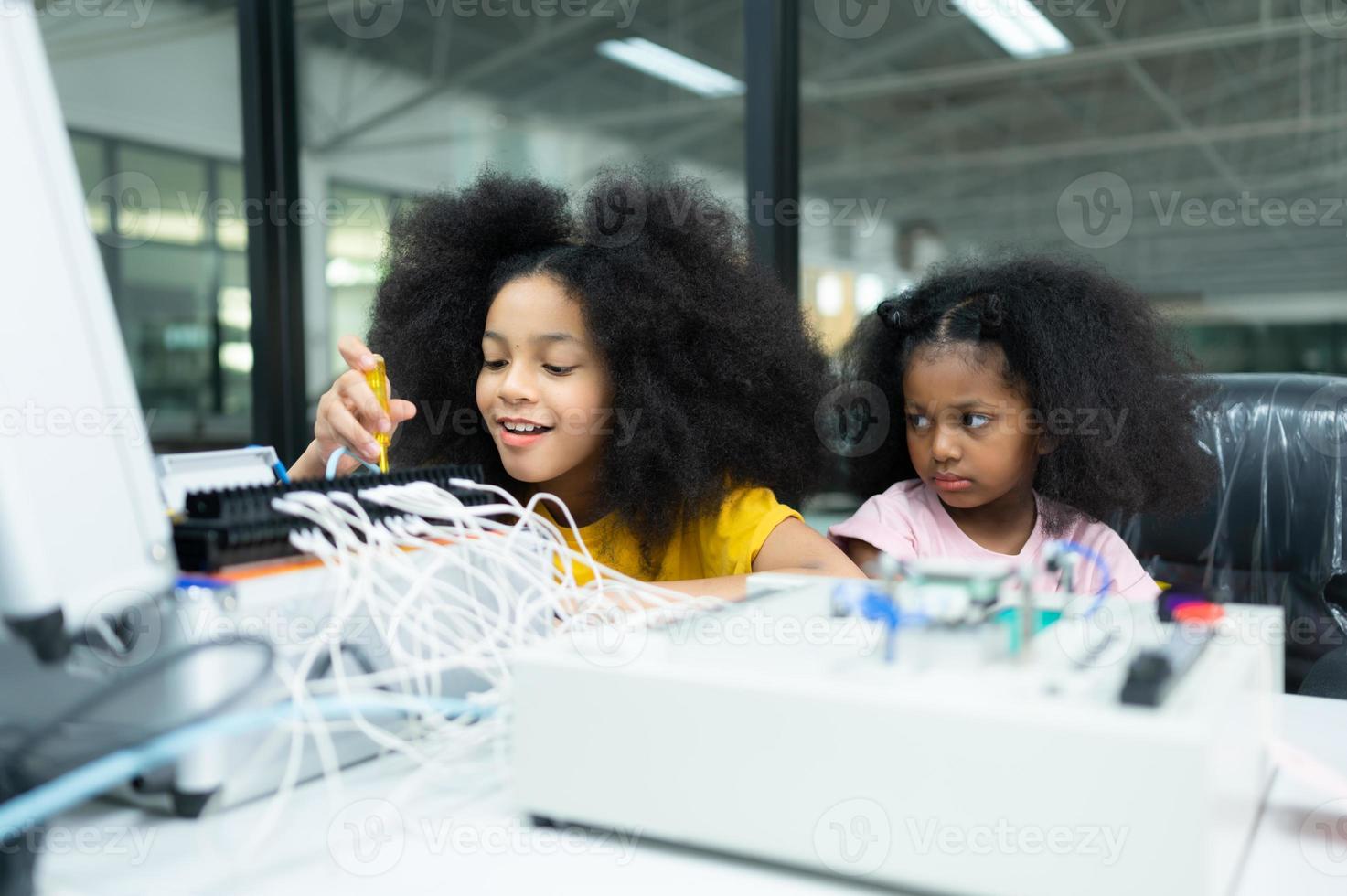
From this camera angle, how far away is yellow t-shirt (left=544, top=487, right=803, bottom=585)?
111cm

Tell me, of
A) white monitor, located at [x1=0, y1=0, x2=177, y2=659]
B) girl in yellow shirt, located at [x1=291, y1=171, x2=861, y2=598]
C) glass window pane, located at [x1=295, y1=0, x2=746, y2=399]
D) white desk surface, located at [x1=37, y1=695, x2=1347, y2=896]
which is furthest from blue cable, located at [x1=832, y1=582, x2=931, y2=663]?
glass window pane, located at [x1=295, y1=0, x2=746, y2=399]

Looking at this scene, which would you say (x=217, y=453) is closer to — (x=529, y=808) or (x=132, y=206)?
(x=529, y=808)

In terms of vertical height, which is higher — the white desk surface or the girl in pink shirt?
the girl in pink shirt

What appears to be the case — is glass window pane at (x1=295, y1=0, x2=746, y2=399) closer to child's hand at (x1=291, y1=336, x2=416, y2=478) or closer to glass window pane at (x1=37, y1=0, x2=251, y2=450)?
glass window pane at (x1=37, y1=0, x2=251, y2=450)

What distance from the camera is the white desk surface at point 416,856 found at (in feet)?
1.56

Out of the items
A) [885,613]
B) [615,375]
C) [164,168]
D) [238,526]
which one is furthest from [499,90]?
[885,613]

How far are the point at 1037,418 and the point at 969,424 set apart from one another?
3.4 inches

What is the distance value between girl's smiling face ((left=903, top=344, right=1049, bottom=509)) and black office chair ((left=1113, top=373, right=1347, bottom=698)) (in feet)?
0.89

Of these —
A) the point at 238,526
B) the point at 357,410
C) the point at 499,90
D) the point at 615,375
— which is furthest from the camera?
the point at 499,90

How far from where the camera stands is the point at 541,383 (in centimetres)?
112

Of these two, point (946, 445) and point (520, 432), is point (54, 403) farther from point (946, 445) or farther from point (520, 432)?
point (946, 445)

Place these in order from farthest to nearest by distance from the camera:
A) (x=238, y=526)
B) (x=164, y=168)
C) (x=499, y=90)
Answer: (x=499, y=90) < (x=164, y=168) < (x=238, y=526)

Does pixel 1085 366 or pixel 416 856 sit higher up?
pixel 1085 366

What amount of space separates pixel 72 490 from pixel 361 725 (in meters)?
0.19
